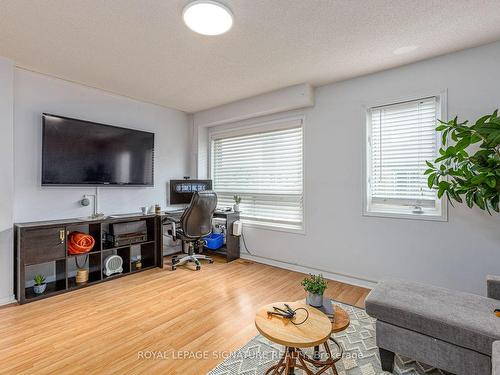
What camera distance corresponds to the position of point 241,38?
7.41ft

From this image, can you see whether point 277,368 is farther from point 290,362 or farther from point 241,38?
point 241,38

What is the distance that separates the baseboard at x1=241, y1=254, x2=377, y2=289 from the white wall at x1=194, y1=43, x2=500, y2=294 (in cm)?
2

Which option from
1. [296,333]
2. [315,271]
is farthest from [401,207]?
[296,333]

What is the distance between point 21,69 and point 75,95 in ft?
1.79

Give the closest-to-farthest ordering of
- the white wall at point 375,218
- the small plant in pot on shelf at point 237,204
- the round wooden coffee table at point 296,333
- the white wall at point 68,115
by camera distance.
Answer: the round wooden coffee table at point 296,333, the white wall at point 375,218, the white wall at point 68,115, the small plant in pot on shelf at point 237,204

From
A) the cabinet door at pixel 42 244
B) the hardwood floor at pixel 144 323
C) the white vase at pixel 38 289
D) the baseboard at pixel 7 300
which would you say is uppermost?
the cabinet door at pixel 42 244

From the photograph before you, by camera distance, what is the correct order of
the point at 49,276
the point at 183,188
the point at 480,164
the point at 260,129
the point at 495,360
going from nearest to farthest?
the point at 495,360 < the point at 480,164 < the point at 49,276 < the point at 260,129 < the point at 183,188

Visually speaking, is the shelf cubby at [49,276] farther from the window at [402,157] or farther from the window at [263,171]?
the window at [402,157]

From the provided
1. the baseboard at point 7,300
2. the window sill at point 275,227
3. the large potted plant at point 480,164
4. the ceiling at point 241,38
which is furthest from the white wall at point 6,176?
the large potted plant at point 480,164

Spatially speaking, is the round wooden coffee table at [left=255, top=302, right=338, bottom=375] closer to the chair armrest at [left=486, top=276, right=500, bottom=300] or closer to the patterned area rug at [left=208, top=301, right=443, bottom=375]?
the patterned area rug at [left=208, top=301, right=443, bottom=375]

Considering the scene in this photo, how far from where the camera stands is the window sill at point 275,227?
11.9 feet

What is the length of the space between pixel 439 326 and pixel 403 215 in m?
1.49

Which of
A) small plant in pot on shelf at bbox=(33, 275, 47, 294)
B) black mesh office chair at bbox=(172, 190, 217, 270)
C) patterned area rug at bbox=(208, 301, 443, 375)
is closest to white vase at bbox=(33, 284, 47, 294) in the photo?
small plant in pot on shelf at bbox=(33, 275, 47, 294)

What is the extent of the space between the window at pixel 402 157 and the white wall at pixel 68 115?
3.18 metres
